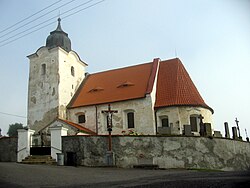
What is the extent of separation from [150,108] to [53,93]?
1009cm

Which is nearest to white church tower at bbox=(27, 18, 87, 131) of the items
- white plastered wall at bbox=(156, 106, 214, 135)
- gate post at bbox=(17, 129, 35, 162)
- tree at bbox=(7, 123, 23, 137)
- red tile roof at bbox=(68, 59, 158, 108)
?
red tile roof at bbox=(68, 59, 158, 108)

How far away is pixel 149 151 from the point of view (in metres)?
16.1

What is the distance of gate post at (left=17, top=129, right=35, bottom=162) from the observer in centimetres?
1762

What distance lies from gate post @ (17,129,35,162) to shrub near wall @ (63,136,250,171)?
2.85 m

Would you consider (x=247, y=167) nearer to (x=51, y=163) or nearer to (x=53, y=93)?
(x=51, y=163)

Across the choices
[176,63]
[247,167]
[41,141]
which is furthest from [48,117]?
[247,167]

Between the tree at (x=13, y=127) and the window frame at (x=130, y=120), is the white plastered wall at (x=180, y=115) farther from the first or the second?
the tree at (x=13, y=127)

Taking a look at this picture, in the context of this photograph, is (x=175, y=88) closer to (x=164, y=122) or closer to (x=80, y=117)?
(x=164, y=122)


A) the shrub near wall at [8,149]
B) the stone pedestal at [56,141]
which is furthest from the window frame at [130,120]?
the shrub near wall at [8,149]

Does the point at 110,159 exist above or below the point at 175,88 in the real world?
below

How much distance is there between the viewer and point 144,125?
73.6 feet

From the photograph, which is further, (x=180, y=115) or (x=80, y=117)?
(x=80, y=117)

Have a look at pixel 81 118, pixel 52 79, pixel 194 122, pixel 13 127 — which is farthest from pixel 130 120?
pixel 13 127

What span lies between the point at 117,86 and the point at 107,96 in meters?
1.49
